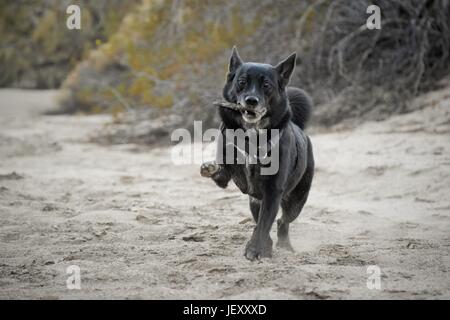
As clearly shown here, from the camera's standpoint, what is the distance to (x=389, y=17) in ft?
32.4

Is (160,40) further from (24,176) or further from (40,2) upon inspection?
(40,2)

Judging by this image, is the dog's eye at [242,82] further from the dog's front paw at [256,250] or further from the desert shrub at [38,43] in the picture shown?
the desert shrub at [38,43]

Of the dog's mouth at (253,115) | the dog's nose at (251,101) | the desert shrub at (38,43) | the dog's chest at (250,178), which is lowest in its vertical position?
the dog's chest at (250,178)

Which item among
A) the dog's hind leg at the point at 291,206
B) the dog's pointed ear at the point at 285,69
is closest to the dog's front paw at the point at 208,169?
the dog's pointed ear at the point at 285,69

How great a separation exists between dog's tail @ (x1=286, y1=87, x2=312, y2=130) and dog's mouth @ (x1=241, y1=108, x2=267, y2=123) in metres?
0.79

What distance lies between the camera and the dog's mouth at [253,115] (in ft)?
12.4

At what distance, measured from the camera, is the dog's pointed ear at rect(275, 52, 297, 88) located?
4.05 metres

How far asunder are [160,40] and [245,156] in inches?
272

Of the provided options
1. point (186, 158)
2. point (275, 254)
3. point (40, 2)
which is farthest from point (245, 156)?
point (40, 2)

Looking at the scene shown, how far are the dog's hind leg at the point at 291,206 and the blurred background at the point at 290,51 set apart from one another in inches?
193
